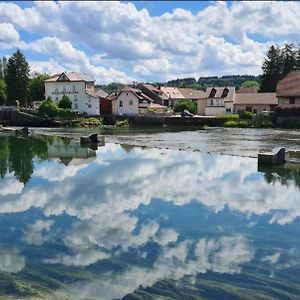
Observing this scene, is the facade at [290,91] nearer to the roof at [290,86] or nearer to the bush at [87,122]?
the roof at [290,86]

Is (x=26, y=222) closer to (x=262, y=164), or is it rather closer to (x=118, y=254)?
(x=118, y=254)

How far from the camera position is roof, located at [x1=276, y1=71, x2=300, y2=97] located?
6606 cm

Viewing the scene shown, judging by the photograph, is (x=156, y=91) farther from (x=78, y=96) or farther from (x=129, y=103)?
(x=78, y=96)

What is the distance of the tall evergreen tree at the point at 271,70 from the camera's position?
95438 mm

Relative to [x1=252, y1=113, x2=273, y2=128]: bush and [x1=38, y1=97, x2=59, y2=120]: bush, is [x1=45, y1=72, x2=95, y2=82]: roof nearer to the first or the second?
[x1=38, y1=97, x2=59, y2=120]: bush

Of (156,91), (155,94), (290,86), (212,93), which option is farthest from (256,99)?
(156,91)

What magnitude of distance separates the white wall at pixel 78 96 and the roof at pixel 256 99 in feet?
79.9

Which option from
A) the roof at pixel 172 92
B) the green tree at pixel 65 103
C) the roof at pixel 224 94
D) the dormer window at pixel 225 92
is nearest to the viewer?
the green tree at pixel 65 103

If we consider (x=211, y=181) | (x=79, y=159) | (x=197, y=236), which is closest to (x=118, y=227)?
(x=197, y=236)

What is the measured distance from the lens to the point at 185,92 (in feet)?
377

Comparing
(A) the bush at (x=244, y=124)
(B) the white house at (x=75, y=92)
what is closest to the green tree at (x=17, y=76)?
(B) the white house at (x=75, y=92)

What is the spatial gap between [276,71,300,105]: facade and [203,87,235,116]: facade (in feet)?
38.2

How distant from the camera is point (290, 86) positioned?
67375 millimetres

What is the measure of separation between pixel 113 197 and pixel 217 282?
829 cm
